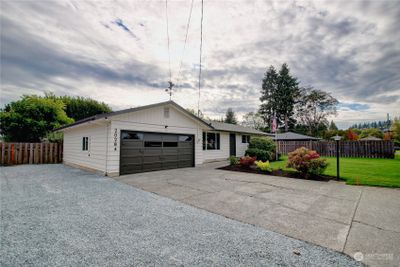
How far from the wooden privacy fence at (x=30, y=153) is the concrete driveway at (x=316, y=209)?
10.0 meters

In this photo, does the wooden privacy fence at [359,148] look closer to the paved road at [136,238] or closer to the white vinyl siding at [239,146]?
the white vinyl siding at [239,146]

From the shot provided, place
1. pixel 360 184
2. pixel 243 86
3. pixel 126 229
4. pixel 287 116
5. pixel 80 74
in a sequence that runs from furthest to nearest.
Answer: pixel 287 116, pixel 243 86, pixel 80 74, pixel 360 184, pixel 126 229

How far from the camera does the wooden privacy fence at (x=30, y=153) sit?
37.5 feet

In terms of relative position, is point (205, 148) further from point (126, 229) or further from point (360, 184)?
point (126, 229)

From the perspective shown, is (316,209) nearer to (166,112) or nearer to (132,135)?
(132,135)

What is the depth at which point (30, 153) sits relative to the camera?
12102 mm

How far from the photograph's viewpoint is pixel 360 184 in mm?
6223

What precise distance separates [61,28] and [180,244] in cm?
935

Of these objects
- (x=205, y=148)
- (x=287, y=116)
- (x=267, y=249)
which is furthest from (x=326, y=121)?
(x=267, y=249)

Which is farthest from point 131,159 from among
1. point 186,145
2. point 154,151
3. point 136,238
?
point 136,238

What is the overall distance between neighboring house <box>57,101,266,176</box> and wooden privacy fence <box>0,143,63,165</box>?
1.03 metres

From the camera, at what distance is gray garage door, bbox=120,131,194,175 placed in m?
8.27

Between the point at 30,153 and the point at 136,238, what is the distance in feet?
46.1

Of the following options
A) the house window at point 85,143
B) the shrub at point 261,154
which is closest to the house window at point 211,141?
the shrub at point 261,154
